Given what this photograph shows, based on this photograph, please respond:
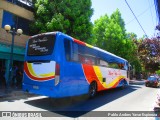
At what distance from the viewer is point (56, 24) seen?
1750cm

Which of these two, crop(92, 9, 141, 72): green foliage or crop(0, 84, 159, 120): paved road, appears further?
crop(92, 9, 141, 72): green foliage

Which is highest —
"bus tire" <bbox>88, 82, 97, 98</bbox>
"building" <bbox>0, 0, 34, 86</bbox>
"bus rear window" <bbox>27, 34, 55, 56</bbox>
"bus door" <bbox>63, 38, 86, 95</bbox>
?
"building" <bbox>0, 0, 34, 86</bbox>

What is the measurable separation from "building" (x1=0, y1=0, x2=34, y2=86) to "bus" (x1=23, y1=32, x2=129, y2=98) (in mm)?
7402

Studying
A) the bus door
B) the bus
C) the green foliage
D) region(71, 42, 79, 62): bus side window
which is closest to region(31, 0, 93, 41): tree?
the bus

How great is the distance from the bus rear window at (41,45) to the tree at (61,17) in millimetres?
8302

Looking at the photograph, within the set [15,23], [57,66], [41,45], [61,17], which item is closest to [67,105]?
[57,66]

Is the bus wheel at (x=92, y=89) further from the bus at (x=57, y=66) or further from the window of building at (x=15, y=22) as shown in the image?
the window of building at (x=15, y=22)

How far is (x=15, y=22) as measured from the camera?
17500 millimetres

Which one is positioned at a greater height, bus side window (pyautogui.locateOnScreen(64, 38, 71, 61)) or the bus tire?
bus side window (pyautogui.locateOnScreen(64, 38, 71, 61))

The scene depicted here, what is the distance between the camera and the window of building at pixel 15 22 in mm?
16487

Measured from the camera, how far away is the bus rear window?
870 centimetres

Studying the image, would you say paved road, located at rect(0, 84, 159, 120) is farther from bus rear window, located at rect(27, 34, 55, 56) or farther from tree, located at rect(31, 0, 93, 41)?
tree, located at rect(31, 0, 93, 41)

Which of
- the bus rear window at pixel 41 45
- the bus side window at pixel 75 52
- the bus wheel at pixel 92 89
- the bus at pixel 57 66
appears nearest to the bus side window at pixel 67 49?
the bus at pixel 57 66

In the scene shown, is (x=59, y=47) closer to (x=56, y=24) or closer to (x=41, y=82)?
(x=41, y=82)
